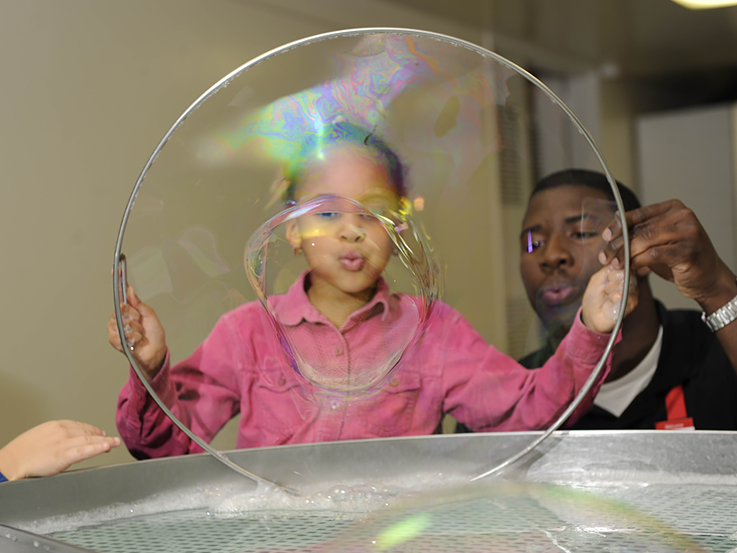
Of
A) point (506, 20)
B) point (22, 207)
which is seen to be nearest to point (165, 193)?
point (22, 207)

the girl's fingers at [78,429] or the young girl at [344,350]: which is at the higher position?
the young girl at [344,350]

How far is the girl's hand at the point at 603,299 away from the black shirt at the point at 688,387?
1.30 feet

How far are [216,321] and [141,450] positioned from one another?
21cm

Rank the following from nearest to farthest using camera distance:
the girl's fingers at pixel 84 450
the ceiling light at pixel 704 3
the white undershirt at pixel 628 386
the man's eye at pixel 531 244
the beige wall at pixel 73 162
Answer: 1. the girl's fingers at pixel 84 450
2. the man's eye at pixel 531 244
3. the white undershirt at pixel 628 386
4. the beige wall at pixel 73 162
5. the ceiling light at pixel 704 3

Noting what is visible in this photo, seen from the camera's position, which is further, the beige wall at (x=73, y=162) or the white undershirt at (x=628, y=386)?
the beige wall at (x=73, y=162)

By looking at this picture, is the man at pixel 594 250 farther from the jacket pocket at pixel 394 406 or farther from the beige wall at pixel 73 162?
the beige wall at pixel 73 162

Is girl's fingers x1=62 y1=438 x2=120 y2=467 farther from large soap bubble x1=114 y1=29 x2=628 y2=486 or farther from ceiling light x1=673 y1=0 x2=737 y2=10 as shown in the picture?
ceiling light x1=673 y1=0 x2=737 y2=10

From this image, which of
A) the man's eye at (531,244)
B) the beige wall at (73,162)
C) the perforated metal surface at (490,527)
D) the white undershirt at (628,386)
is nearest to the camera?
the perforated metal surface at (490,527)

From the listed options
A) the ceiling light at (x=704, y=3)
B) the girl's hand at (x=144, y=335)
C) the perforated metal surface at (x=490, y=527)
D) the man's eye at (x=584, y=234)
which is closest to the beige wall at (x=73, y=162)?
the girl's hand at (x=144, y=335)

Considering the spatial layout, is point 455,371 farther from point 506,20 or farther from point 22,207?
point 506,20

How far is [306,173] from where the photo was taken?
601 mm

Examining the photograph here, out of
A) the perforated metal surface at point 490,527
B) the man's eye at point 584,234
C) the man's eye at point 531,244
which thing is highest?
the man's eye at point 584,234

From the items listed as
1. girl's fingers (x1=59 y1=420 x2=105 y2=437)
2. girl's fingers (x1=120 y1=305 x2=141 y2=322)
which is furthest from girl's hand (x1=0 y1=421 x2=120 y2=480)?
girl's fingers (x1=120 y1=305 x2=141 y2=322)

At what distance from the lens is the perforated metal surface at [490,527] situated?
413 mm
